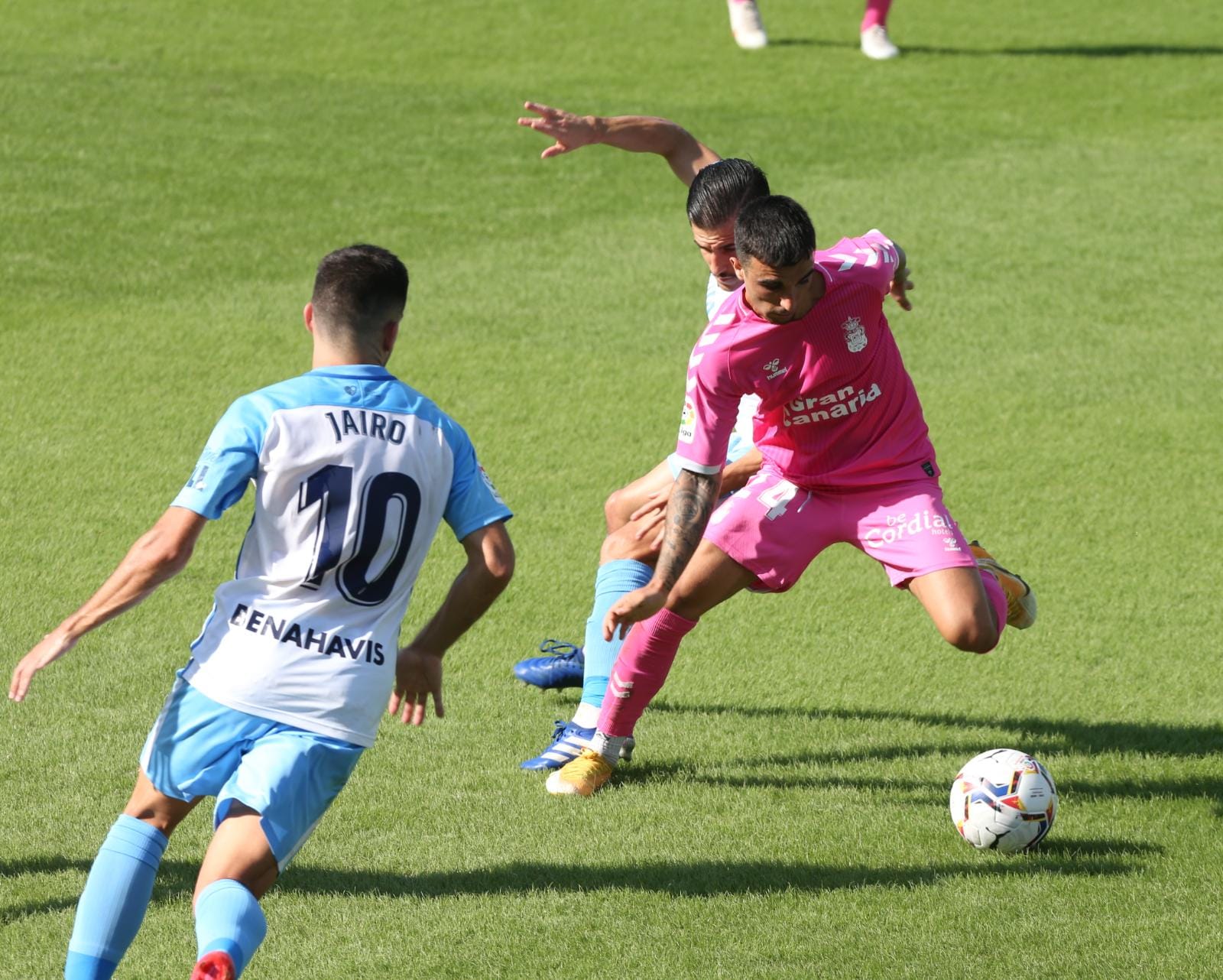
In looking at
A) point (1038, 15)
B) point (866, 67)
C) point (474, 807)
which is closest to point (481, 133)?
point (866, 67)

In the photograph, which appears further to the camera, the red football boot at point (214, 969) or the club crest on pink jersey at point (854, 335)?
the club crest on pink jersey at point (854, 335)

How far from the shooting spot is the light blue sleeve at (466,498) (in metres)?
4.22

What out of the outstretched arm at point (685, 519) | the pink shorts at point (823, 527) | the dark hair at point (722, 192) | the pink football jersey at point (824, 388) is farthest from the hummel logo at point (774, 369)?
the dark hair at point (722, 192)

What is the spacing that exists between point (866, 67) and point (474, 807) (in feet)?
46.9

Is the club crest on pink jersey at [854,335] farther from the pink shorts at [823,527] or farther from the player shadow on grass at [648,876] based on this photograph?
the player shadow on grass at [648,876]

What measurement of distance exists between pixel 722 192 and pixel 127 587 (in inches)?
108

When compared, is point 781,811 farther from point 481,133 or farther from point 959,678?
point 481,133

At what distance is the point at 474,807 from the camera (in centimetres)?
575

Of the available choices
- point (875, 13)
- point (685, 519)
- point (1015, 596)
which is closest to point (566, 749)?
point (685, 519)

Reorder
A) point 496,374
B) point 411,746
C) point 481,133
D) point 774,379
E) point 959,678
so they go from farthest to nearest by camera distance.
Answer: point 481,133 → point 496,374 → point 959,678 → point 411,746 → point 774,379

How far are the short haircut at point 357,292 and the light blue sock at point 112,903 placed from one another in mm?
1347

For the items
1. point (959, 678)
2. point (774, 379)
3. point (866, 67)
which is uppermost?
point (866, 67)

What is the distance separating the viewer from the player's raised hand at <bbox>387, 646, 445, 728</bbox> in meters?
4.23

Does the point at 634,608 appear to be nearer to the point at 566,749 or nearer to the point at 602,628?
the point at 566,749
